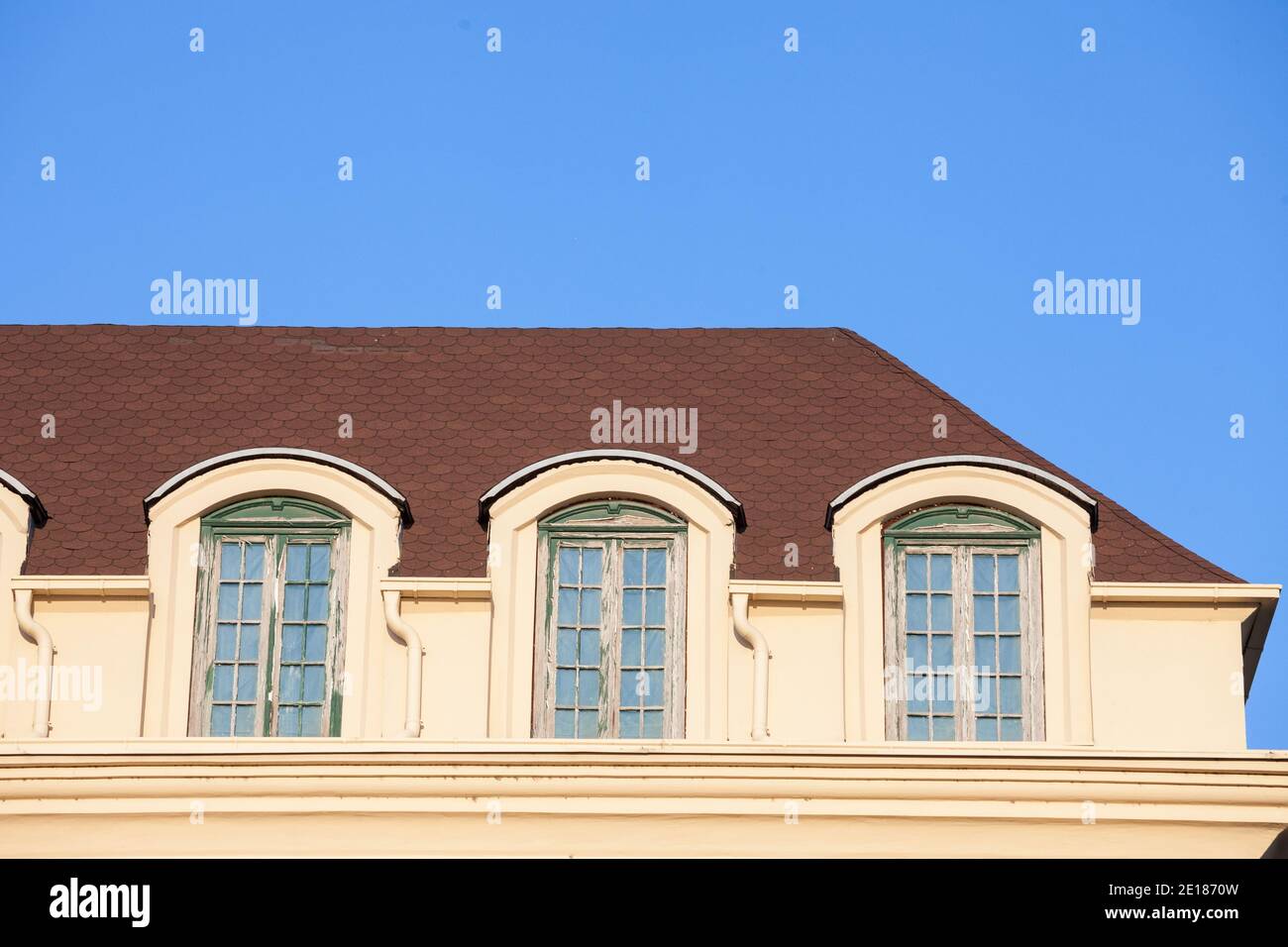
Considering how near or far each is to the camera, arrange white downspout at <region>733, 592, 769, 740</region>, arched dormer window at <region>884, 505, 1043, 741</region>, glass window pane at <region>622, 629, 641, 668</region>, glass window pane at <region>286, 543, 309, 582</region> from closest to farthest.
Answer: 1. white downspout at <region>733, 592, 769, 740</region>
2. arched dormer window at <region>884, 505, 1043, 741</region>
3. glass window pane at <region>622, 629, 641, 668</region>
4. glass window pane at <region>286, 543, 309, 582</region>

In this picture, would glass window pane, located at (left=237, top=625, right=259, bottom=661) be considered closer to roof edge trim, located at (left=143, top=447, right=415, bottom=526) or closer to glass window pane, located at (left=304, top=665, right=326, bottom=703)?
glass window pane, located at (left=304, top=665, right=326, bottom=703)

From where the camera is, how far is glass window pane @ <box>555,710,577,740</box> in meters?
18.9

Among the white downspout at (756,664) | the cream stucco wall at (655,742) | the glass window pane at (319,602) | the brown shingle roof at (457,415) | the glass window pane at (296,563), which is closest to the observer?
the cream stucco wall at (655,742)

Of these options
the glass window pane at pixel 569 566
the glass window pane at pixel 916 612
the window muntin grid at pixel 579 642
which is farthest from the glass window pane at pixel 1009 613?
the glass window pane at pixel 569 566

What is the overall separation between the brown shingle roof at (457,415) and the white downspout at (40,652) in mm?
462

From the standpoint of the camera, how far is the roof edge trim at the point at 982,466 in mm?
19328

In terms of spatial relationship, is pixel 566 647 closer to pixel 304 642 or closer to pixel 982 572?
pixel 304 642

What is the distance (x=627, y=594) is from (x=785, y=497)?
5.97 ft

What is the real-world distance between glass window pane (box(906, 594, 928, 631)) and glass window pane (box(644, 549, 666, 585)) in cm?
208

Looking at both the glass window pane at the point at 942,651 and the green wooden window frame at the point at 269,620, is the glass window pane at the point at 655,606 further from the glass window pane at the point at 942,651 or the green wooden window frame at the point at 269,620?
the green wooden window frame at the point at 269,620

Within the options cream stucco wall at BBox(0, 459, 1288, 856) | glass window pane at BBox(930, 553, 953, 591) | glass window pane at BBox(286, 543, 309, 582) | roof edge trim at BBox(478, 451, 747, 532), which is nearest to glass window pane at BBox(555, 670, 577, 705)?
cream stucco wall at BBox(0, 459, 1288, 856)
